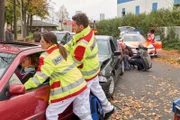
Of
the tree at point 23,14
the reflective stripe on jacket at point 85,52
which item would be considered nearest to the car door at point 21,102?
the reflective stripe on jacket at point 85,52

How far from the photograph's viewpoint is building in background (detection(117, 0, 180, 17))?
4001cm

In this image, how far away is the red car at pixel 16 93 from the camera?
3.13m

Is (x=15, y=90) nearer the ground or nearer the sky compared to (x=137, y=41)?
nearer the ground

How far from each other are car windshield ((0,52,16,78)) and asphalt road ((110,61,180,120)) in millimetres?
2884

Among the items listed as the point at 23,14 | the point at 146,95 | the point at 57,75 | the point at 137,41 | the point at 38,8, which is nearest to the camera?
the point at 57,75

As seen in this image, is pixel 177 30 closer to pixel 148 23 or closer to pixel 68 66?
pixel 148 23

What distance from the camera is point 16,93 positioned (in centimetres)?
313

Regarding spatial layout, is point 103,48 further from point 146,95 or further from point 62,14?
point 62,14

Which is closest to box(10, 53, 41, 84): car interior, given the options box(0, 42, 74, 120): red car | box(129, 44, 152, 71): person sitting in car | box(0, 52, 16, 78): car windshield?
box(0, 42, 74, 120): red car

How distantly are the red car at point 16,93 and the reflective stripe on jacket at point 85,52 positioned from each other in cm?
60

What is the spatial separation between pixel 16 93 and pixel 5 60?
623mm

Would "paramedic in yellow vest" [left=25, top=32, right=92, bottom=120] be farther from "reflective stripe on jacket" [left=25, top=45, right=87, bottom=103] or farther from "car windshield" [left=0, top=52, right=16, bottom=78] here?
"car windshield" [left=0, top=52, right=16, bottom=78]

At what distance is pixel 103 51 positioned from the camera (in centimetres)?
803

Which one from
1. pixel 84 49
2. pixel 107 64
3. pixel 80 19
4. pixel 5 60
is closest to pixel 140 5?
pixel 107 64
